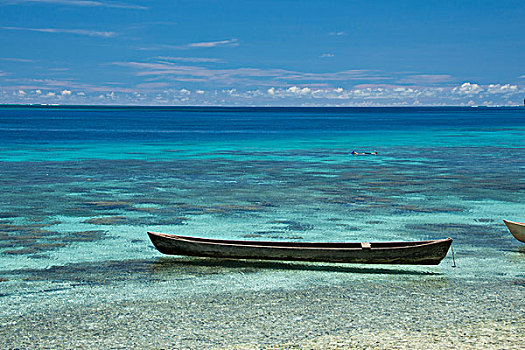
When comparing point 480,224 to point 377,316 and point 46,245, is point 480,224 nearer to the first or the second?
point 377,316

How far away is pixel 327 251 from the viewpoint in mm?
14273

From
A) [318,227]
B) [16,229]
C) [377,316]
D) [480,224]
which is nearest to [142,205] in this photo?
[16,229]

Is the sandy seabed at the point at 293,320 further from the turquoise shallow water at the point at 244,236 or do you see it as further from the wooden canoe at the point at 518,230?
the wooden canoe at the point at 518,230

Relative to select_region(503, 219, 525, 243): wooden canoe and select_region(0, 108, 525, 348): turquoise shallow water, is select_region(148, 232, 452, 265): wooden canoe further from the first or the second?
select_region(503, 219, 525, 243): wooden canoe

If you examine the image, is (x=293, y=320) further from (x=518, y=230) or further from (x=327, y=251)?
(x=518, y=230)

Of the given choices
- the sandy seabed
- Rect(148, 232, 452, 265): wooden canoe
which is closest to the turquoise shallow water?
the sandy seabed

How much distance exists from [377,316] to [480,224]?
395 inches

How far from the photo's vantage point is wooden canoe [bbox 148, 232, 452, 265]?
1408cm

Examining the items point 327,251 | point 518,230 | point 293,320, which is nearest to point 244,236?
point 327,251

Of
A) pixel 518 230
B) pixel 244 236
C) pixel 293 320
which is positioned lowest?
pixel 244 236

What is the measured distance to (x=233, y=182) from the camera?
30781 mm

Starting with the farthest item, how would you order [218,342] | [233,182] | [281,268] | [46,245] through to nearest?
[233,182] → [46,245] → [281,268] → [218,342]

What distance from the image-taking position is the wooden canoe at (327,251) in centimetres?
1408

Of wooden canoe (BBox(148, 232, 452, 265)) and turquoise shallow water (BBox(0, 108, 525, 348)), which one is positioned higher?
wooden canoe (BBox(148, 232, 452, 265))
